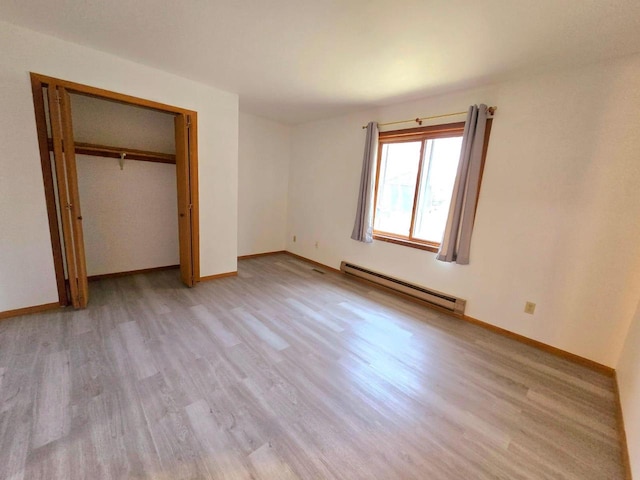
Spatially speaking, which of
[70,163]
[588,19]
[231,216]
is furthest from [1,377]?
[588,19]

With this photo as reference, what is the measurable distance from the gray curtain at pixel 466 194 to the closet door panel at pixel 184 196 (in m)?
3.08

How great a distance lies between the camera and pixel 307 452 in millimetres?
1354

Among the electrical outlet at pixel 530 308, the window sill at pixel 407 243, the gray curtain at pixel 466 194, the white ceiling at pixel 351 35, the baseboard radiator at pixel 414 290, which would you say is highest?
the white ceiling at pixel 351 35

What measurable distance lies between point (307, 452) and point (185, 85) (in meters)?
3.69

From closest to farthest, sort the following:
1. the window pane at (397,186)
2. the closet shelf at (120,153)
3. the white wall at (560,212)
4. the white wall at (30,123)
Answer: the white wall at (560,212) < the white wall at (30,123) < the closet shelf at (120,153) < the window pane at (397,186)

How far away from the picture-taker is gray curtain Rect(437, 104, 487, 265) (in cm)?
264

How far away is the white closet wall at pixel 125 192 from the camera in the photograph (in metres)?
3.11

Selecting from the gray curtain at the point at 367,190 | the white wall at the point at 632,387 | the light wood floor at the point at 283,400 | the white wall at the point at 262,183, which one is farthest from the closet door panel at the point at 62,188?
the white wall at the point at 632,387

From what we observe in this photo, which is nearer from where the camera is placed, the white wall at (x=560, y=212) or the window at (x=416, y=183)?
A: the white wall at (x=560, y=212)

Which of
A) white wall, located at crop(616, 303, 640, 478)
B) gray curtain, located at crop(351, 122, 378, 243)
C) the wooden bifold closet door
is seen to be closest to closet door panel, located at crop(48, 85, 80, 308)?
the wooden bifold closet door

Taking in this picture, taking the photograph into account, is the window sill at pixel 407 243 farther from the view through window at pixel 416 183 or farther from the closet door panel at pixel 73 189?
the closet door panel at pixel 73 189

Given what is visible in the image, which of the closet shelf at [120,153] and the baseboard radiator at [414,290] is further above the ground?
the closet shelf at [120,153]

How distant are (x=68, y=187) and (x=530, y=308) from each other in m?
4.57

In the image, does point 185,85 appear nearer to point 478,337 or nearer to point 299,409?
point 299,409
